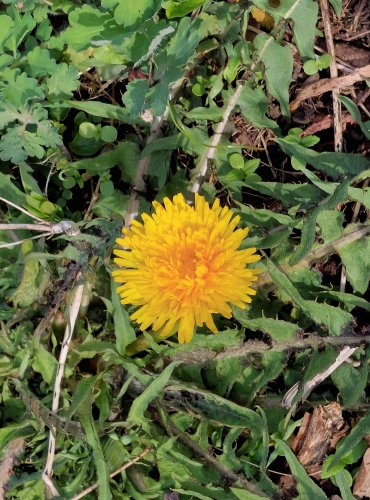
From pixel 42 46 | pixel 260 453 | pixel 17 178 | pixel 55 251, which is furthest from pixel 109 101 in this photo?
pixel 260 453

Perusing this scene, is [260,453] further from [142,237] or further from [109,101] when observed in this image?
[109,101]

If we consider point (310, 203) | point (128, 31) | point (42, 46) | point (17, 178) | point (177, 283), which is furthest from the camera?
point (17, 178)

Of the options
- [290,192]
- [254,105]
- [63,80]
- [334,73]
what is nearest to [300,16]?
[334,73]

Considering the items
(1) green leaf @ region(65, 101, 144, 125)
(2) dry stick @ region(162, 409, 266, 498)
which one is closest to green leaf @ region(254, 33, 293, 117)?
(1) green leaf @ region(65, 101, 144, 125)

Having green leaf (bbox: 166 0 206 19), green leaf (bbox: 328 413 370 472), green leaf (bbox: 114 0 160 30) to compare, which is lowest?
green leaf (bbox: 328 413 370 472)

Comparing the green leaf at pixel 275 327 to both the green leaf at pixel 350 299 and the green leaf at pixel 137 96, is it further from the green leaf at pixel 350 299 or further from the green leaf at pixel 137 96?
the green leaf at pixel 137 96

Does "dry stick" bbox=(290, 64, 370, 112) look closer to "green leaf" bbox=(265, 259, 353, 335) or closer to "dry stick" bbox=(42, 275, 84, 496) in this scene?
"green leaf" bbox=(265, 259, 353, 335)
